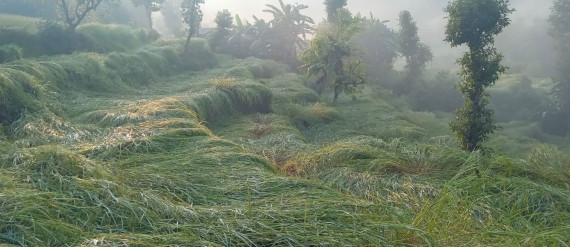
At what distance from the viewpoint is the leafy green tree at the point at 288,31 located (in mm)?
23047

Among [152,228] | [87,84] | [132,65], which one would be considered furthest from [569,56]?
[152,228]

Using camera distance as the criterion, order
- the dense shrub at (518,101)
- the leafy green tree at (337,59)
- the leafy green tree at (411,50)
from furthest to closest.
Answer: the leafy green tree at (411,50)
the dense shrub at (518,101)
the leafy green tree at (337,59)

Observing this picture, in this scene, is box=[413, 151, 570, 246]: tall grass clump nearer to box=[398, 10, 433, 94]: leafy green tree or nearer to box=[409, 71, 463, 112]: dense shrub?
box=[409, 71, 463, 112]: dense shrub

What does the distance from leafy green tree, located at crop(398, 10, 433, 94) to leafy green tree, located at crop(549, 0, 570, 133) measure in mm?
5256

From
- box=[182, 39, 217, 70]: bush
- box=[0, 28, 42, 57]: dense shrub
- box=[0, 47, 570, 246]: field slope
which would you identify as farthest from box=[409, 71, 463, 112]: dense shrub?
box=[0, 28, 42, 57]: dense shrub

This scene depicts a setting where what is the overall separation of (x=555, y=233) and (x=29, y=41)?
16.3 meters

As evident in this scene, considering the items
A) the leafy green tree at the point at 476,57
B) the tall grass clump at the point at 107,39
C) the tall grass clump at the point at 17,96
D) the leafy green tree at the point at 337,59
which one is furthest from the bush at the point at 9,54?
the leafy green tree at the point at 476,57

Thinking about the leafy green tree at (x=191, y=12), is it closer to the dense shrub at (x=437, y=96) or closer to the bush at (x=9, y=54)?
the bush at (x=9, y=54)

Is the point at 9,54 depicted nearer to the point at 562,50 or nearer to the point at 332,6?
the point at 332,6

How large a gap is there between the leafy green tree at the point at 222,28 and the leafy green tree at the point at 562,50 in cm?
1469

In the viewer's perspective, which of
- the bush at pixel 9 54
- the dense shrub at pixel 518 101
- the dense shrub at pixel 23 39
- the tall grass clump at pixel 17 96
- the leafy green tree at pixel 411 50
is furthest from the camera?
the leafy green tree at pixel 411 50

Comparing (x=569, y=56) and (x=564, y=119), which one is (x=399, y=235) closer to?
(x=564, y=119)

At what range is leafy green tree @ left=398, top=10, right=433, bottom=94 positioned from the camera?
72.3 ft

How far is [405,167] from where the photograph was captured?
17.6ft
